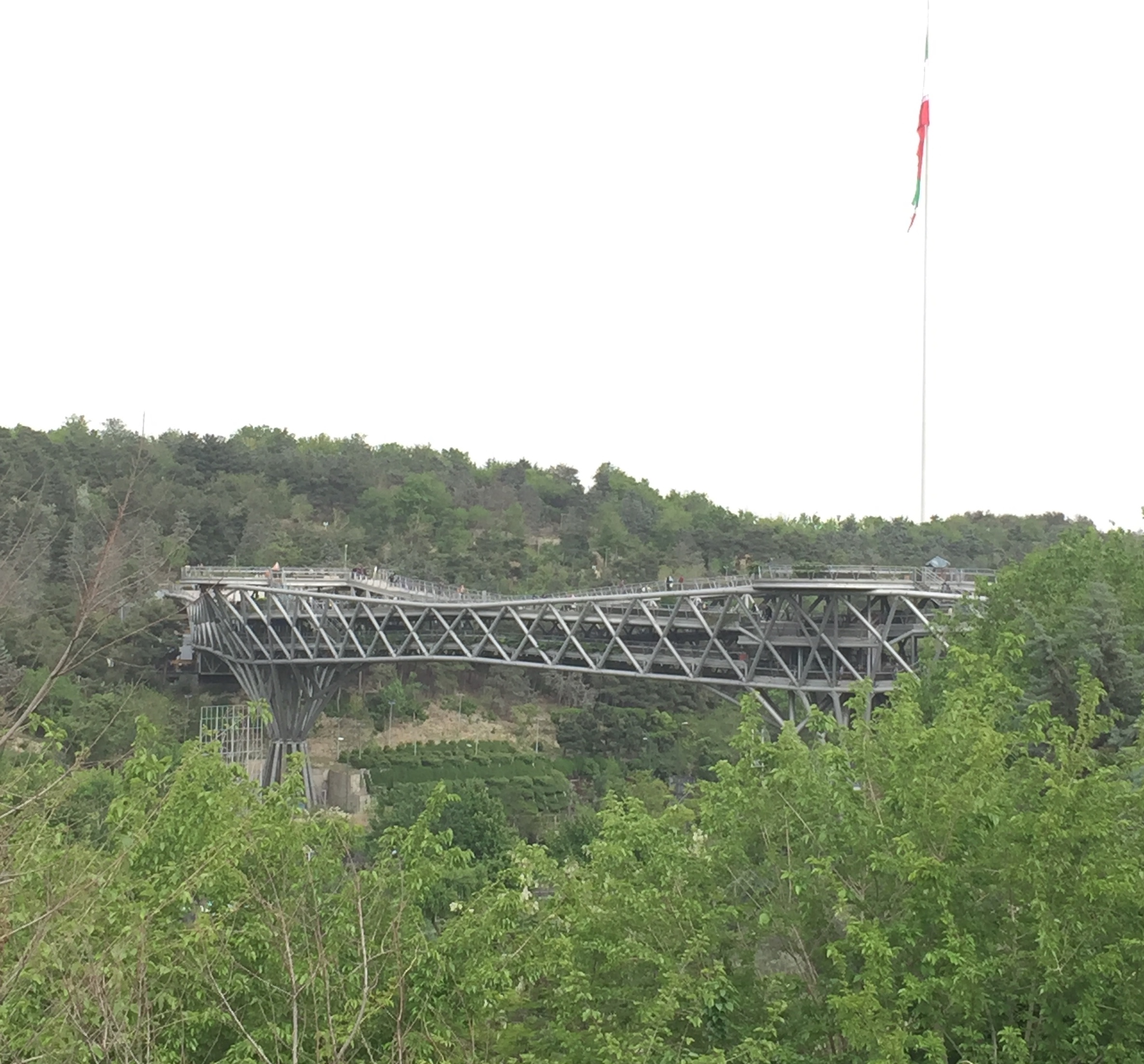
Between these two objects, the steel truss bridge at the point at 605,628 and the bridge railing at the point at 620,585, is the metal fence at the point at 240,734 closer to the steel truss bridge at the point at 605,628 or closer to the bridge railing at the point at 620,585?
the steel truss bridge at the point at 605,628

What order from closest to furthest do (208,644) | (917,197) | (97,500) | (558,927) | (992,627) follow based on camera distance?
(558,927)
(992,627)
(917,197)
(208,644)
(97,500)

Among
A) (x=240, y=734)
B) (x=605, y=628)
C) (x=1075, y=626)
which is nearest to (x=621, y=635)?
(x=605, y=628)

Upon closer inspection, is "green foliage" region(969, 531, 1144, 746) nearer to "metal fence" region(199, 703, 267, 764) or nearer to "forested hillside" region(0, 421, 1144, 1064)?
"forested hillside" region(0, 421, 1144, 1064)

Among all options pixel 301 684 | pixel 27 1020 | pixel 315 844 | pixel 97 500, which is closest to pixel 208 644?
pixel 301 684

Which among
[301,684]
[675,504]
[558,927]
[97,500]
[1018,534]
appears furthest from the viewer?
[675,504]

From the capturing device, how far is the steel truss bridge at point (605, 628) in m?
33.3

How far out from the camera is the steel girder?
110ft

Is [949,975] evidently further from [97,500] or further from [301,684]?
[97,500]

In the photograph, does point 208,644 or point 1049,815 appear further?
point 208,644

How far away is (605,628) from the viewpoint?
44.2 meters

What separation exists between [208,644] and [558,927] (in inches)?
1764

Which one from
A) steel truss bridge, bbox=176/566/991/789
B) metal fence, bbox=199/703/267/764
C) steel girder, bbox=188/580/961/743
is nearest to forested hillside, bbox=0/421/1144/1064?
steel truss bridge, bbox=176/566/991/789

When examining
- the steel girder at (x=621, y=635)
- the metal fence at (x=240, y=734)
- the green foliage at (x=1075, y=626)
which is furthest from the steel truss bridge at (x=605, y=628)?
the green foliage at (x=1075, y=626)

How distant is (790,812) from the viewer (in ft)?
40.3
